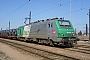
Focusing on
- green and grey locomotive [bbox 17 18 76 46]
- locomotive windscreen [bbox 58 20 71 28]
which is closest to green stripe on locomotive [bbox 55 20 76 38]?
green and grey locomotive [bbox 17 18 76 46]

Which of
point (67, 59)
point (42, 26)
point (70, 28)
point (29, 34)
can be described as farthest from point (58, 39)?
point (29, 34)

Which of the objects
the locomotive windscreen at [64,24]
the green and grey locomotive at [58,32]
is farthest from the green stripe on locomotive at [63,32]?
the locomotive windscreen at [64,24]

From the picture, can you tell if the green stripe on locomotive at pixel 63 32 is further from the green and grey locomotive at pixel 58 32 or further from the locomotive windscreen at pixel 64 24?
the locomotive windscreen at pixel 64 24

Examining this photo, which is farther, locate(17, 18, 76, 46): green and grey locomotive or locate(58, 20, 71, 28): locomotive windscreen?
locate(58, 20, 71, 28): locomotive windscreen

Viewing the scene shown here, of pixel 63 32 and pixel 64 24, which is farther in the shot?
pixel 64 24

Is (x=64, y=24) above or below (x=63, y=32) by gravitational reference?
above

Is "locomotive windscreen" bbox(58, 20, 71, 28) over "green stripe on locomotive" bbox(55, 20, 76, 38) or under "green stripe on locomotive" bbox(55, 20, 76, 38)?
over

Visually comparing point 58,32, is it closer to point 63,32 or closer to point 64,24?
point 63,32

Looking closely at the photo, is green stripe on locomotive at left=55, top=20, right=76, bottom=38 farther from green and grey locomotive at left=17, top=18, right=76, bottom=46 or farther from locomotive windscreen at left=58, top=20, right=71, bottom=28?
locomotive windscreen at left=58, top=20, right=71, bottom=28

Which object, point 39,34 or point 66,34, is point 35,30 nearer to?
point 39,34

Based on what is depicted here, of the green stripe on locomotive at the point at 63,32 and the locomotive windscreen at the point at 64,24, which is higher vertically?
the locomotive windscreen at the point at 64,24

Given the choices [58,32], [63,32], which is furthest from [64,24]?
[58,32]

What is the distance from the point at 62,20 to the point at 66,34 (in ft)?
6.30

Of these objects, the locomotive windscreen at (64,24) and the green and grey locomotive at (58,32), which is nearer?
the green and grey locomotive at (58,32)
